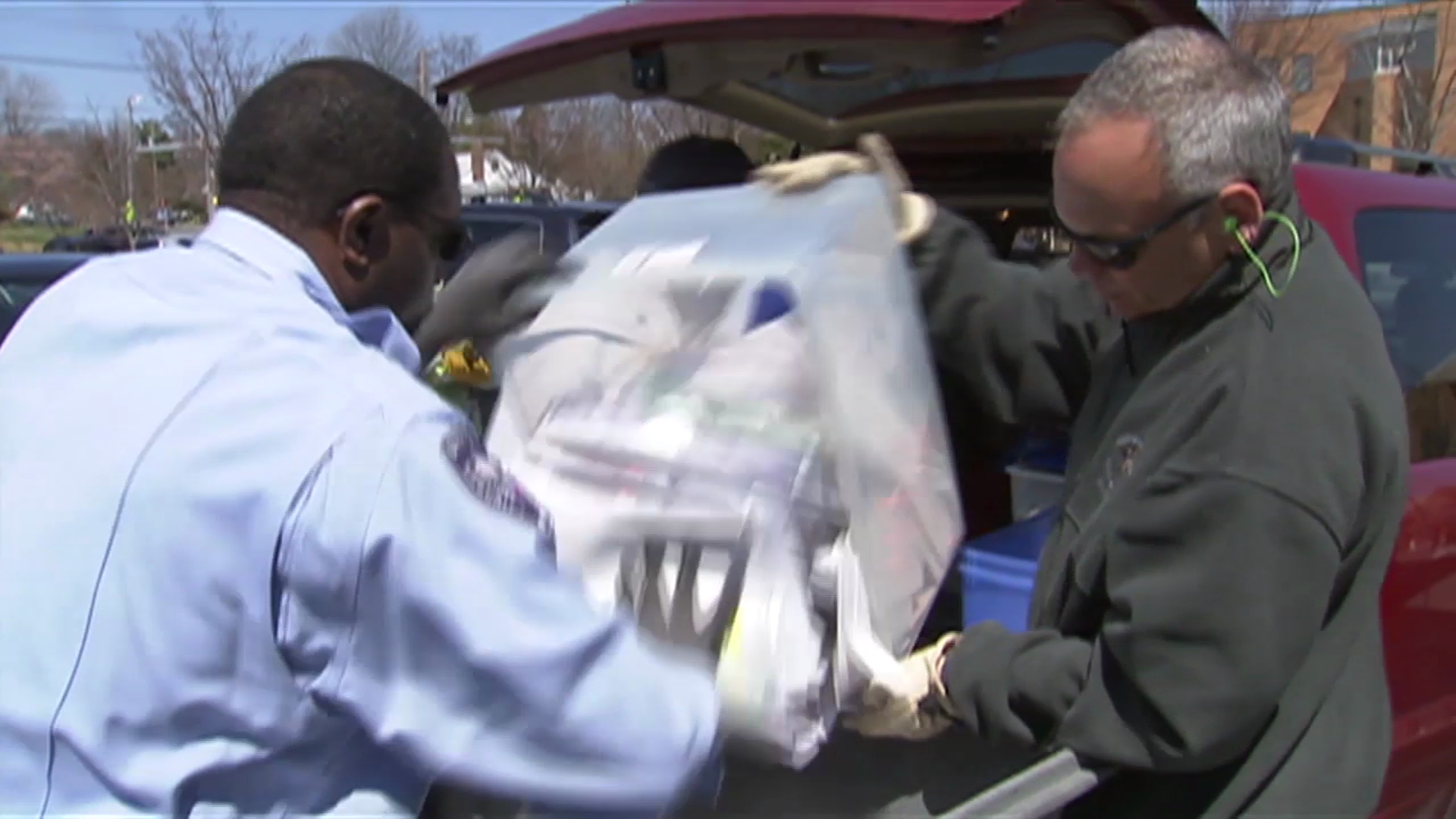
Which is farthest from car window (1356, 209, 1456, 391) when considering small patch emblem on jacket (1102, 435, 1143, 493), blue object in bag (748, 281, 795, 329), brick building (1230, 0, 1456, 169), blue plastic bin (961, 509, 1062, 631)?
brick building (1230, 0, 1456, 169)

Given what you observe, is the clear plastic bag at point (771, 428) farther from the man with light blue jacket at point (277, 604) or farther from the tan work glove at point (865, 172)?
the man with light blue jacket at point (277, 604)

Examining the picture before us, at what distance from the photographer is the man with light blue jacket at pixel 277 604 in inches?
46.7

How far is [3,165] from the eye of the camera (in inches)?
1565

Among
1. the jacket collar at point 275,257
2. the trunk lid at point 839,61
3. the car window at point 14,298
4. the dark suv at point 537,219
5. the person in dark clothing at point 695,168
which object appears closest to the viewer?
the jacket collar at point 275,257

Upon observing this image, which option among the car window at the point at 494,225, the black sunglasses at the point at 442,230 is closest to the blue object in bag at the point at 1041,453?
the black sunglasses at the point at 442,230

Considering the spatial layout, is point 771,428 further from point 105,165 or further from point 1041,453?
point 105,165

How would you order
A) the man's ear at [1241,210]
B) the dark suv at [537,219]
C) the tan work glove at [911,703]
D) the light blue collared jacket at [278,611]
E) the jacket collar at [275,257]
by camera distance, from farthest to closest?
the dark suv at [537,219] < the tan work glove at [911,703] < the man's ear at [1241,210] < the jacket collar at [275,257] < the light blue collared jacket at [278,611]

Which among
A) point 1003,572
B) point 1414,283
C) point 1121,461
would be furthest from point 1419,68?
point 1121,461

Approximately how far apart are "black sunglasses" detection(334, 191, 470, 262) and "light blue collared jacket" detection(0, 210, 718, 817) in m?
0.18

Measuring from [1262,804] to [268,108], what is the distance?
1453mm

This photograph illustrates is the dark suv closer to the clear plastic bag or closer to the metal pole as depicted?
the clear plastic bag

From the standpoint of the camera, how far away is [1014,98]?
2828 millimetres

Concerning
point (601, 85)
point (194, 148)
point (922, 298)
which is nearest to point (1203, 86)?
point (922, 298)

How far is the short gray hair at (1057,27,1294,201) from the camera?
1.61m
